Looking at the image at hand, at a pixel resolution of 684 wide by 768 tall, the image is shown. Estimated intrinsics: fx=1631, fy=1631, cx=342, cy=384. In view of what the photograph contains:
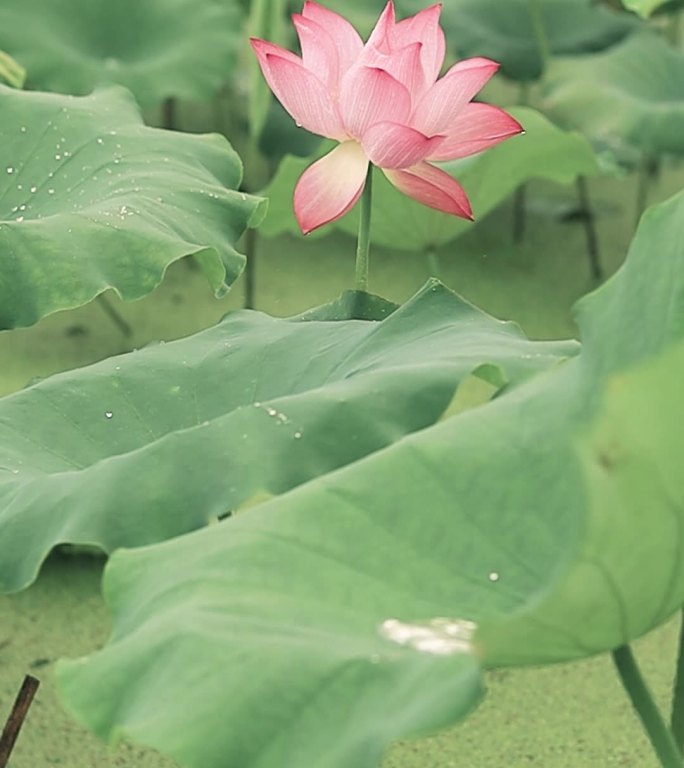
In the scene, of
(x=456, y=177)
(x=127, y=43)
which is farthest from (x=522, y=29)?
(x=456, y=177)

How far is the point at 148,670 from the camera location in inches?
27.5

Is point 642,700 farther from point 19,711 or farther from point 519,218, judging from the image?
point 519,218

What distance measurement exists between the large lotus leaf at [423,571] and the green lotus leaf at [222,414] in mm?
84

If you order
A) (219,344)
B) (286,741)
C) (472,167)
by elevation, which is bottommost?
(472,167)

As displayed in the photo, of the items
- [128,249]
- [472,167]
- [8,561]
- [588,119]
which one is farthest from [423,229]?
[8,561]

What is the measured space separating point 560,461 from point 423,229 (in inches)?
39.7

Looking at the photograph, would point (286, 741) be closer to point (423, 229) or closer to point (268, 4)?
point (423, 229)

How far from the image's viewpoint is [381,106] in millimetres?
1021

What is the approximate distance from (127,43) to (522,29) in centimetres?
70

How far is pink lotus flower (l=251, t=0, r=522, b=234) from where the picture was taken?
102cm

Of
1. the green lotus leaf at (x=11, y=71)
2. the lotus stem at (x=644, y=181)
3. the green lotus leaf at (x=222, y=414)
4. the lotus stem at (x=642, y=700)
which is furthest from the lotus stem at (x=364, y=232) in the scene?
the lotus stem at (x=644, y=181)

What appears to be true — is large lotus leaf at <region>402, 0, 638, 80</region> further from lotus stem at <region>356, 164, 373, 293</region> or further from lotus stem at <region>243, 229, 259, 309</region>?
lotus stem at <region>356, 164, 373, 293</region>

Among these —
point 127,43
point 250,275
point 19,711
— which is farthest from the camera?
point 127,43

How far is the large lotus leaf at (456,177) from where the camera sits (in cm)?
170
